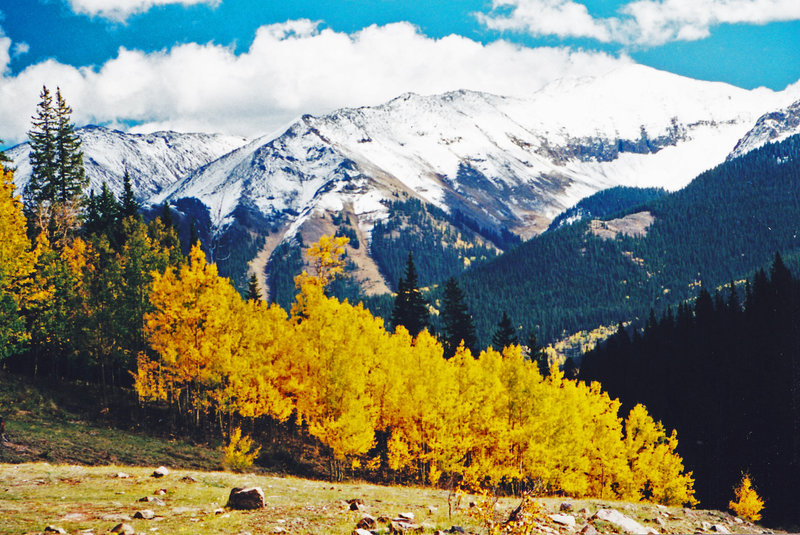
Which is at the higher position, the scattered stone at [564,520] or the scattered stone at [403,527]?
the scattered stone at [403,527]

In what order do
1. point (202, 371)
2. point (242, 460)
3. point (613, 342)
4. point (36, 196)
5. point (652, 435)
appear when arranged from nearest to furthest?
point (242, 460), point (202, 371), point (652, 435), point (36, 196), point (613, 342)

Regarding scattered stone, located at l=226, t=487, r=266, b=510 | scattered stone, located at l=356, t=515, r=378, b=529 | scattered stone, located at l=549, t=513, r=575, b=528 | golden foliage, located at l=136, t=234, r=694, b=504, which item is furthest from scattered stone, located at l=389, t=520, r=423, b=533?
golden foliage, located at l=136, t=234, r=694, b=504

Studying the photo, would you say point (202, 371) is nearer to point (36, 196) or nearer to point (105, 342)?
point (105, 342)

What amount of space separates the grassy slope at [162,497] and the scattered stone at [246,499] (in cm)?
42

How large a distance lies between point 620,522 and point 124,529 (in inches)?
808

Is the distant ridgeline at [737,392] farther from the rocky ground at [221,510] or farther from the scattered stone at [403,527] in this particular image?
the scattered stone at [403,527]

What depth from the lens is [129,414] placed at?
45281 mm

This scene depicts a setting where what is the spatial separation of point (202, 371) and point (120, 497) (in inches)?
769

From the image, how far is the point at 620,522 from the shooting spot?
2575 cm

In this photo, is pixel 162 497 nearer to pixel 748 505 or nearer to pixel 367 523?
pixel 367 523

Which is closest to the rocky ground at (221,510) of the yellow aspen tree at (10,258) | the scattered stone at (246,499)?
the scattered stone at (246,499)

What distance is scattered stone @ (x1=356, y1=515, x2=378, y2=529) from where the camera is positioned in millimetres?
18111

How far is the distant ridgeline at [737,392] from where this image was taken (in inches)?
2694

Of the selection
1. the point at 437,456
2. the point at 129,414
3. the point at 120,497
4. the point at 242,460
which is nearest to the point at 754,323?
the point at 437,456
